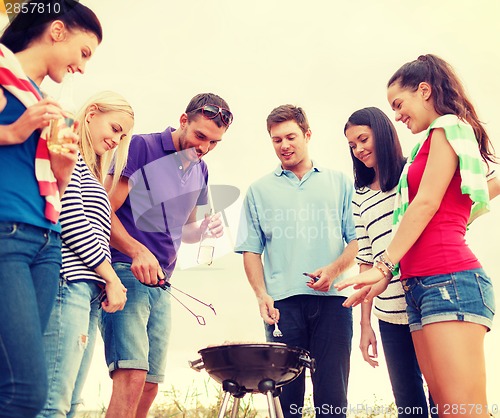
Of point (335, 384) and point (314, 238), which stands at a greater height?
point (314, 238)

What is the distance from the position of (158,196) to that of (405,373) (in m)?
1.51

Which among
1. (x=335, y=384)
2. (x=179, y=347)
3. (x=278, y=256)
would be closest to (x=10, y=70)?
(x=278, y=256)

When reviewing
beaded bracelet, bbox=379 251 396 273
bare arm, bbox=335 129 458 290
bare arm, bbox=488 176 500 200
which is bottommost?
beaded bracelet, bbox=379 251 396 273

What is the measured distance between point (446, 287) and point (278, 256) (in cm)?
132

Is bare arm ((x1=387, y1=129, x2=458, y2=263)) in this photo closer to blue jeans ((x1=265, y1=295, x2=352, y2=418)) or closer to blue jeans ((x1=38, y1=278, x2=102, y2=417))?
blue jeans ((x1=265, y1=295, x2=352, y2=418))

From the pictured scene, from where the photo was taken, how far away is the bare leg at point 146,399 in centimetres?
293

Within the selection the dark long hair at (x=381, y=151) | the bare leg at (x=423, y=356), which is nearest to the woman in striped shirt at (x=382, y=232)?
the dark long hair at (x=381, y=151)

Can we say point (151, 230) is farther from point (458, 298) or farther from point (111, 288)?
point (458, 298)

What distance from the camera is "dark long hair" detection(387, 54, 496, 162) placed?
234 centimetres

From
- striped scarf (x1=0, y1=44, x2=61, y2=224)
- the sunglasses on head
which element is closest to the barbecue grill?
striped scarf (x1=0, y1=44, x2=61, y2=224)

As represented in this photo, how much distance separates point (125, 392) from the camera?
2.64m

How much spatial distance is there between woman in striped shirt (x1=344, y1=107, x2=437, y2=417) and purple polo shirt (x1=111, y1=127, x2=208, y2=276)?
92 centimetres

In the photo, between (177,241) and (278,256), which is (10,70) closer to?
(177,241)

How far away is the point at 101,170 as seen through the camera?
260 centimetres
